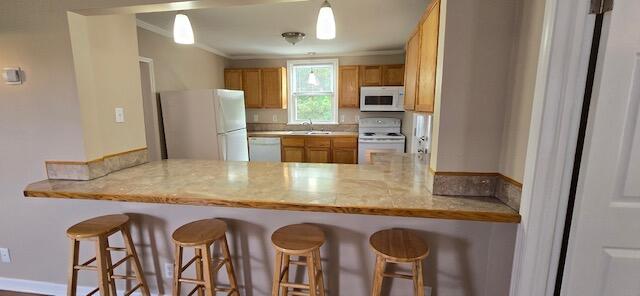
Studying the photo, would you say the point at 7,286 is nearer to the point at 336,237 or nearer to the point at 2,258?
the point at 2,258

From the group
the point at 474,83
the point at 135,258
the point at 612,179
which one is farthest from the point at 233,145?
the point at 612,179

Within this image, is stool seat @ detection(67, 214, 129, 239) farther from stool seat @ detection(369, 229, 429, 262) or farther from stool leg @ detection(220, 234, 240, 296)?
stool seat @ detection(369, 229, 429, 262)

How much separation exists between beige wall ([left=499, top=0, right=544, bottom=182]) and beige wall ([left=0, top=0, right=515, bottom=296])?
14.1 inches

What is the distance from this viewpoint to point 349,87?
456 cm

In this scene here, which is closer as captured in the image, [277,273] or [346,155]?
[277,273]

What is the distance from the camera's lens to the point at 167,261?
1686 mm

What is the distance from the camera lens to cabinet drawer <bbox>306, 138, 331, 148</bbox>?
441 centimetres

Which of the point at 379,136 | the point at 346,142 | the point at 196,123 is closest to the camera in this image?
the point at 196,123

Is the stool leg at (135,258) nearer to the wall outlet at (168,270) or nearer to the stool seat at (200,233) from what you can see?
the wall outlet at (168,270)

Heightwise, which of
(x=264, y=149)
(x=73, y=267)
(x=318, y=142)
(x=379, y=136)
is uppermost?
(x=379, y=136)

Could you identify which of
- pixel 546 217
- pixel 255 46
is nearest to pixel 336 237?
pixel 546 217

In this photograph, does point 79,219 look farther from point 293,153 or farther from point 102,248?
point 293,153

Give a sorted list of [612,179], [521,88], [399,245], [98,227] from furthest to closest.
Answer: [98,227] → [399,245] → [521,88] → [612,179]

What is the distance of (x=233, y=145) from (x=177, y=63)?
4.12ft
